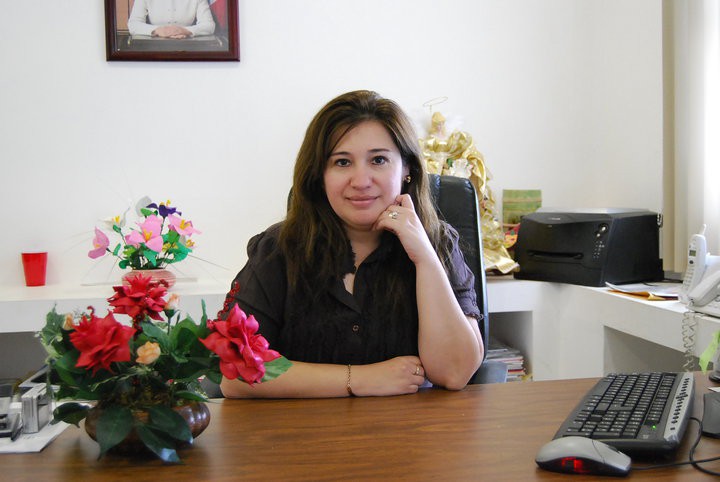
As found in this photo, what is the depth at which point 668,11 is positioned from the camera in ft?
8.03

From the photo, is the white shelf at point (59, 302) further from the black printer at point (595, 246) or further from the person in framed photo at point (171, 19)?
the black printer at point (595, 246)

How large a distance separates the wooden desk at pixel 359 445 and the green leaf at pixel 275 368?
0.10 meters

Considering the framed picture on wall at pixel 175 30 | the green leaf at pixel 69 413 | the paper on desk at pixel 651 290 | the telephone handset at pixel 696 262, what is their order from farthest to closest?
the framed picture on wall at pixel 175 30 < the paper on desk at pixel 651 290 < the telephone handset at pixel 696 262 < the green leaf at pixel 69 413

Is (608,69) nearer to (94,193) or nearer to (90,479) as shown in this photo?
(94,193)

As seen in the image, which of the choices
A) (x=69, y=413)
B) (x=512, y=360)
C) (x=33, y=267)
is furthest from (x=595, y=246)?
(x=33, y=267)

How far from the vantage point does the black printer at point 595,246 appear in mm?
2455

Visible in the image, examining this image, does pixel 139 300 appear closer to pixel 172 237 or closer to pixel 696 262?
pixel 172 237

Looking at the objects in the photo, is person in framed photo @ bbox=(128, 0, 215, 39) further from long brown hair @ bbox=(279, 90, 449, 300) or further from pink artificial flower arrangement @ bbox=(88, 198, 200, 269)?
long brown hair @ bbox=(279, 90, 449, 300)

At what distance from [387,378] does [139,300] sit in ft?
1.85

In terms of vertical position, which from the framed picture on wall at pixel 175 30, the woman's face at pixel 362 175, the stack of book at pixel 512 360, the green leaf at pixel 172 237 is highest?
the framed picture on wall at pixel 175 30

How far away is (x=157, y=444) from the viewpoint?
0.95 m

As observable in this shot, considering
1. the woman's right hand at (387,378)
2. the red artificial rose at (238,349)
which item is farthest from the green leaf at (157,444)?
the woman's right hand at (387,378)

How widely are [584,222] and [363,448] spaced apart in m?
1.70

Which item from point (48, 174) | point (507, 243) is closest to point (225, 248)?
point (48, 174)
